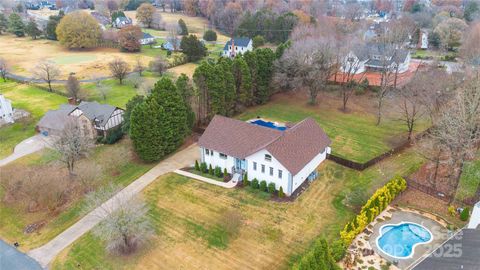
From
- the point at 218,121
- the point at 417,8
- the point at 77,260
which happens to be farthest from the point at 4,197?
the point at 417,8

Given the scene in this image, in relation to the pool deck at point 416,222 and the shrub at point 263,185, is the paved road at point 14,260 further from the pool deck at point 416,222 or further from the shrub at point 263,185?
the pool deck at point 416,222

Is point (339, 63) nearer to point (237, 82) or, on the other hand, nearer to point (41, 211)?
point (237, 82)

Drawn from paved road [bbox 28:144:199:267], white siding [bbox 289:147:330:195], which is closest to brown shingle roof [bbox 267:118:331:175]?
white siding [bbox 289:147:330:195]

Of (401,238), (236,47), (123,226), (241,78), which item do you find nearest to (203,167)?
(123,226)

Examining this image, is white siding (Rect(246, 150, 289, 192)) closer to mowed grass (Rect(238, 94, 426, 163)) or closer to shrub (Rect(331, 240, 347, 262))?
shrub (Rect(331, 240, 347, 262))

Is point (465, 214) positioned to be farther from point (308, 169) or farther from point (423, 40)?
point (423, 40)

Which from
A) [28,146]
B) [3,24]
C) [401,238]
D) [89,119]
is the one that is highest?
[3,24]
